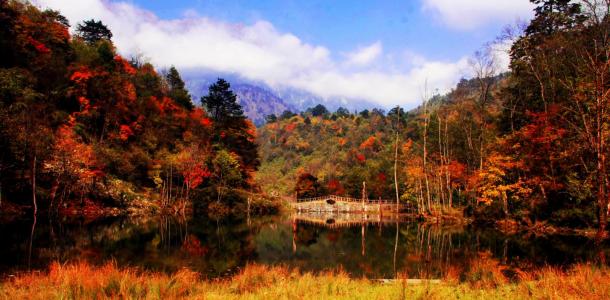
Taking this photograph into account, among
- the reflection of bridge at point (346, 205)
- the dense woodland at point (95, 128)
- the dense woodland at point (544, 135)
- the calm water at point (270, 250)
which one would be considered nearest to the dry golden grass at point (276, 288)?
the calm water at point (270, 250)

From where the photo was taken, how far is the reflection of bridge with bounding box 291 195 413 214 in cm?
6650

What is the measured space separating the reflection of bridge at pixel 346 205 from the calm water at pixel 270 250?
36654 mm

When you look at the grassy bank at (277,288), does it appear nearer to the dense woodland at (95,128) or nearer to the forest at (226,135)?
the forest at (226,135)

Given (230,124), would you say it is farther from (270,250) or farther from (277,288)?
(277,288)

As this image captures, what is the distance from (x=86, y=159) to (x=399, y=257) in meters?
30.0

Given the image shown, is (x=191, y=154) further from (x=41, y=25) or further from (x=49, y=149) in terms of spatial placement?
(x=41, y=25)

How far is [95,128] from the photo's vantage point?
47062 mm

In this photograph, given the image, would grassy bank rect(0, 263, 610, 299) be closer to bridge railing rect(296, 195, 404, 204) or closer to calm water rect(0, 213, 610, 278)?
calm water rect(0, 213, 610, 278)

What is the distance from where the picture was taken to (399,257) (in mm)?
20172

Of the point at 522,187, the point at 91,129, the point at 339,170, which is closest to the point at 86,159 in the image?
the point at 91,129

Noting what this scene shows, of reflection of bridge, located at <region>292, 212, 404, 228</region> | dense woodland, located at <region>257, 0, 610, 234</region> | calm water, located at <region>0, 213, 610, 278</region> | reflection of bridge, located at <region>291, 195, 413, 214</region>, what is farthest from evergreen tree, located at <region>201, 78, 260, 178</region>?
calm water, located at <region>0, 213, 610, 278</region>

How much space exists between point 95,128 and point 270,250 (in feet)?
113

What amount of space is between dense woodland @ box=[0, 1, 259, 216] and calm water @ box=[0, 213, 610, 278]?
6509 mm

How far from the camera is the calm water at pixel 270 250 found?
16.2m
